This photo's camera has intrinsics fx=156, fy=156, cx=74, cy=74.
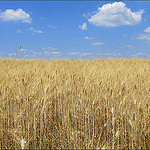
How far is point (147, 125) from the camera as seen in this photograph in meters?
1.73

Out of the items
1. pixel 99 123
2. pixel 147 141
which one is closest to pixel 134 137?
pixel 147 141

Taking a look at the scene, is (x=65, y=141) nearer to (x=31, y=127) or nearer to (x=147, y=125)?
(x=31, y=127)

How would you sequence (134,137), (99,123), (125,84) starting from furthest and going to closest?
(125,84), (99,123), (134,137)

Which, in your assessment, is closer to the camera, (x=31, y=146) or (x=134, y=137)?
(x=134, y=137)

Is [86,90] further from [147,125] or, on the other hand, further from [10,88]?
[10,88]

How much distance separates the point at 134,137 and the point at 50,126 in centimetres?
97

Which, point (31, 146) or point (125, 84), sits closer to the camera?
point (31, 146)

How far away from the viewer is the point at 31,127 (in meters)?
1.66

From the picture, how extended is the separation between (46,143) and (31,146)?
16 centimetres

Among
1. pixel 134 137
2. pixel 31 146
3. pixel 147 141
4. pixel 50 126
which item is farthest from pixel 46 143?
pixel 147 141

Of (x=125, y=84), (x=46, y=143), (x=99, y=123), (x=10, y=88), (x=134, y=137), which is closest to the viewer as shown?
(x=134, y=137)

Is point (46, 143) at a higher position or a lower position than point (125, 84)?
lower

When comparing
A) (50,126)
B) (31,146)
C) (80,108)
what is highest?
(80,108)

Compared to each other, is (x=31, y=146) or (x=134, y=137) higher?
(x=134, y=137)
